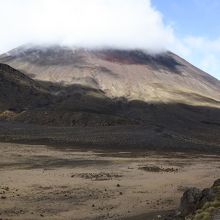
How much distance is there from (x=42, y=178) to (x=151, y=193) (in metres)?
8.48

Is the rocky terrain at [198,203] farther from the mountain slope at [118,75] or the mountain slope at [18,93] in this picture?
the mountain slope at [118,75]

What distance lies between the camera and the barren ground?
23.6m

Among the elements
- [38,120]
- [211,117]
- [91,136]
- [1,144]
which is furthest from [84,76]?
[1,144]

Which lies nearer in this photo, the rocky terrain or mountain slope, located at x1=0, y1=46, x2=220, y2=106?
the rocky terrain

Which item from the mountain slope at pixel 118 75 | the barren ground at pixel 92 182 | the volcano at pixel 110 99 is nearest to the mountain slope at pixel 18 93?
the volcano at pixel 110 99

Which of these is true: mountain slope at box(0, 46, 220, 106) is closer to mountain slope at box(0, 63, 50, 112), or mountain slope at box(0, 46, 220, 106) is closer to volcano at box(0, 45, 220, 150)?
volcano at box(0, 45, 220, 150)

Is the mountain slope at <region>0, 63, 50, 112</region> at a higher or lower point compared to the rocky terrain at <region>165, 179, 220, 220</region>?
higher

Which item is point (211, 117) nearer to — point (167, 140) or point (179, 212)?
point (167, 140)

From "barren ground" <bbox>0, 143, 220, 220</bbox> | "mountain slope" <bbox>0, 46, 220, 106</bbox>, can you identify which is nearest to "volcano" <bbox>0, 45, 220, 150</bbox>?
"mountain slope" <bbox>0, 46, 220, 106</bbox>

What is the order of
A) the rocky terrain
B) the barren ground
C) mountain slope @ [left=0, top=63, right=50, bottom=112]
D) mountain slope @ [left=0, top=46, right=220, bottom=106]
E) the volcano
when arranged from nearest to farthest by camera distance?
the rocky terrain < the barren ground < the volcano < mountain slope @ [left=0, top=63, right=50, bottom=112] < mountain slope @ [left=0, top=46, right=220, bottom=106]

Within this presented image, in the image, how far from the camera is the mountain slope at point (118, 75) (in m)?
154

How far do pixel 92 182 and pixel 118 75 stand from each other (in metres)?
142

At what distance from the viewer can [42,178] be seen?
113 ft

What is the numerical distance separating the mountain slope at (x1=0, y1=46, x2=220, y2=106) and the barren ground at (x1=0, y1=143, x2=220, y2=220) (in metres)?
88.8
